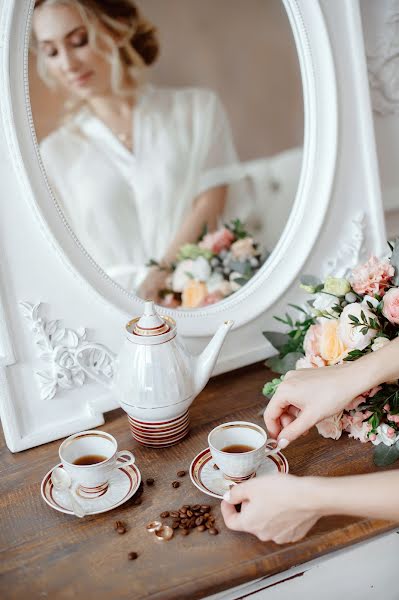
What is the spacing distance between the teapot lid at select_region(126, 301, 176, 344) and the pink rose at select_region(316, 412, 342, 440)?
0.89ft

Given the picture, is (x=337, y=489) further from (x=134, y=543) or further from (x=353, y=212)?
(x=353, y=212)

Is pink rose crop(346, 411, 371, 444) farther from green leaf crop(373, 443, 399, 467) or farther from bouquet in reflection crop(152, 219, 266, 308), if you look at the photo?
bouquet in reflection crop(152, 219, 266, 308)

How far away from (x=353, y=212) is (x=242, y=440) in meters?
0.56

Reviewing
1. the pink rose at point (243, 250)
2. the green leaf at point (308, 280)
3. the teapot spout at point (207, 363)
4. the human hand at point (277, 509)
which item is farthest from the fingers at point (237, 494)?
the pink rose at point (243, 250)

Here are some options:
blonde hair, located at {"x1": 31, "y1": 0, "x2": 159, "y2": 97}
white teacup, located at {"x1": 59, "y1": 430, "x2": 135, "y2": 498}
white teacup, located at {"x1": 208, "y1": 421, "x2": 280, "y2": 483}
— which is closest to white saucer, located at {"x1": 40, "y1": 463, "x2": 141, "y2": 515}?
white teacup, located at {"x1": 59, "y1": 430, "x2": 135, "y2": 498}

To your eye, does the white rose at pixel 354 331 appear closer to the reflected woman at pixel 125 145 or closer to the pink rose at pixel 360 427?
the pink rose at pixel 360 427

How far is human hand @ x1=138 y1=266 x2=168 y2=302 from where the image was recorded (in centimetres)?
126

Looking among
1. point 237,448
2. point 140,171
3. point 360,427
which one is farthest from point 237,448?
point 140,171

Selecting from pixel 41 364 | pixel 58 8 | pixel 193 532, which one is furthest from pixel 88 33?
pixel 193 532

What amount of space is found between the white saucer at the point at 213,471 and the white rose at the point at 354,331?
8.0 inches

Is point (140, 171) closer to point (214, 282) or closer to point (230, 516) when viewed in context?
point (214, 282)

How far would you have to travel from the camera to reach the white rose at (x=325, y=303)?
1093 mm

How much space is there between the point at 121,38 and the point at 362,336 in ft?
2.87

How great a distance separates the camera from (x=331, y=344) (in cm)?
106
